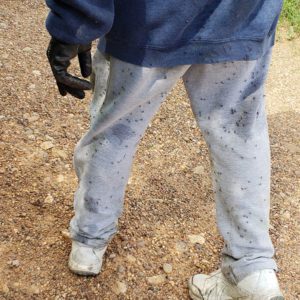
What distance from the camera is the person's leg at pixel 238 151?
5.57 ft

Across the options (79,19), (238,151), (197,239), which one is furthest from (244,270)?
(79,19)

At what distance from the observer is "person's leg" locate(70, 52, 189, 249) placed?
1640mm

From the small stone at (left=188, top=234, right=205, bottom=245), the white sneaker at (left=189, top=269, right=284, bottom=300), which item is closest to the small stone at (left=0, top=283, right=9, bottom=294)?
the white sneaker at (left=189, top=269, right=284, bottom=300)

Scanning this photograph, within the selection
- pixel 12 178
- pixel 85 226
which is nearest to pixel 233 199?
pixel 85 226

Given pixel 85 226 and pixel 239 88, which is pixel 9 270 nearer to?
pixel 85 226

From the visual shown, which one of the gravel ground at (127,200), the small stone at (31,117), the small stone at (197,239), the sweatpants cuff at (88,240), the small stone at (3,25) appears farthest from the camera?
the small stone at (3,25)

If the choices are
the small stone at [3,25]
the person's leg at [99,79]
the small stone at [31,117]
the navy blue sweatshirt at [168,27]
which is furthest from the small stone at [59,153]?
the small stone at [3,25]

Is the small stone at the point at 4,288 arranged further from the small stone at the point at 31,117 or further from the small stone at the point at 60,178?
the small stone at the point at 31,117

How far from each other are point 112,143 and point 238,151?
1.34 ft

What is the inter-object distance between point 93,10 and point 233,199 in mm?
813

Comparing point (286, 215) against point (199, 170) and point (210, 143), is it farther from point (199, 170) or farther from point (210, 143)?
point (210, 143)

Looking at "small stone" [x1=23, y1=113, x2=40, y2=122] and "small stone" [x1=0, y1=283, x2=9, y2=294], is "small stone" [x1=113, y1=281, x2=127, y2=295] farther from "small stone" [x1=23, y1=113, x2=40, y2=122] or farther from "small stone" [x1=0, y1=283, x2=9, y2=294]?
"small stone" [x1=23, y1=113, x2=40, y2=122]

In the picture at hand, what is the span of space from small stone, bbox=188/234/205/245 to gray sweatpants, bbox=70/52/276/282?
419 mm

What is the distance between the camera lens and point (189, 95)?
177cm
